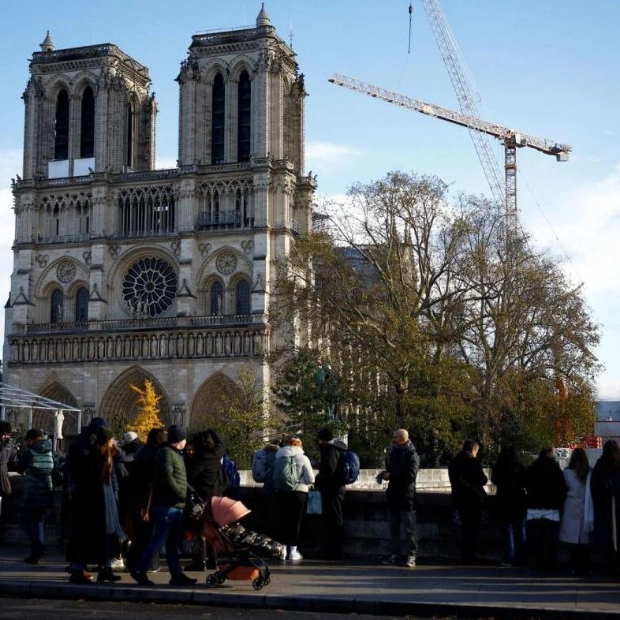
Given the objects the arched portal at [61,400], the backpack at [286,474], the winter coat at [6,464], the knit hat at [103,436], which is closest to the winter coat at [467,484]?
the backpack at [286,474]

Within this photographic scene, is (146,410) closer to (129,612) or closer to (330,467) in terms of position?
(330,467)

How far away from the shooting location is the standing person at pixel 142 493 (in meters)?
13.6

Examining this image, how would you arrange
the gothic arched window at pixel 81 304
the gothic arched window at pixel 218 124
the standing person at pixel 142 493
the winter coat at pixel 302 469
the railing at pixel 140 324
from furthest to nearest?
1. the gothic arched window at pixel 81 304
2. the gothic arched window at pixel 218 124
3. the railing at pixel 140 324
4. the winter coat at pixel 302 469
5. the standing person at pixel 142 493

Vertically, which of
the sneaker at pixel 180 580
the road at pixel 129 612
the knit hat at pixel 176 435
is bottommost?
the road at pixel 129 612

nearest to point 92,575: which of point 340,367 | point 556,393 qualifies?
point 340,367

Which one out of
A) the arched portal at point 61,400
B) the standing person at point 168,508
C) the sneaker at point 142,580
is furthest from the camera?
the arched portal at point 61,400

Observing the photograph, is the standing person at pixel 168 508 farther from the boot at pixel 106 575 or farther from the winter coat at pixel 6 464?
the winter coat at pixel 6 464

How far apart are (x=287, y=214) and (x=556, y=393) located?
22831 mm

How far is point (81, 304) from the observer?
65625mm

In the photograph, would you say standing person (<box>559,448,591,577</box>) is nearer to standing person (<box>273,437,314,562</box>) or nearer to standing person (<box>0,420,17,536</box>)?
standing person (<box>273,437,314,562</box>)

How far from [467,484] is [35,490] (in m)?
5.42

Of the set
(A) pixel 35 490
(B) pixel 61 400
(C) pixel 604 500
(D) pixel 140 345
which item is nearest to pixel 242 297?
(D) pixel 140 345

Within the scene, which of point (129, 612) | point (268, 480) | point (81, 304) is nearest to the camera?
point (129, 612)

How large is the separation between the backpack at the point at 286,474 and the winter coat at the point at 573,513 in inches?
131
